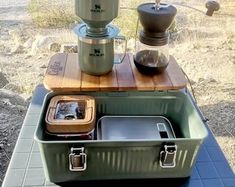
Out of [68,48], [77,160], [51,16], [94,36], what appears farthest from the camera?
[51,16]

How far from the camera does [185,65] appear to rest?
2.45m

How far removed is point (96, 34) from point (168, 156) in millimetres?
447

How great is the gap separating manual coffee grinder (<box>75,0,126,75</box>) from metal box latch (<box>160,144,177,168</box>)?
1.30ft

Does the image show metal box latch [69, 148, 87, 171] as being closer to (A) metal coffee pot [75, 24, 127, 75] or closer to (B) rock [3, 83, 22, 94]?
(A) metal coffee pot [75, 24, 127, 75]

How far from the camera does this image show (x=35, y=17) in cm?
299

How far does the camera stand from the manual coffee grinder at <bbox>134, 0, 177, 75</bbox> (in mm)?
920

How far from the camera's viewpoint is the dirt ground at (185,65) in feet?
5.98

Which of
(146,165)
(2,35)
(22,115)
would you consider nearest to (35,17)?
(2,35)

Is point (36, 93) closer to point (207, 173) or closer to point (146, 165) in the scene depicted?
point (146, 165)

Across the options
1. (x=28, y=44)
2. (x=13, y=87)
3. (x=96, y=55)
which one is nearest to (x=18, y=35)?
(x=28, y=44)

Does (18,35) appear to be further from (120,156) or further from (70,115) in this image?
(120,156)

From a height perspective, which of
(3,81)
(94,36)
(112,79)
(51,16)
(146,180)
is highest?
(94,36)

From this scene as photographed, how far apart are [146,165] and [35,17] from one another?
2.55m

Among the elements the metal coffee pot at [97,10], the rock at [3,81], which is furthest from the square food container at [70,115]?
the rock at [3,81]
